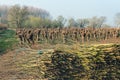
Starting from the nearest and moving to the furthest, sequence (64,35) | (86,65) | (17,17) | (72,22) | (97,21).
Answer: (86,65)
(64,35)
(17,17)
(72,22)
(97,21)

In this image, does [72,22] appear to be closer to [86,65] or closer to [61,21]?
[61,21]

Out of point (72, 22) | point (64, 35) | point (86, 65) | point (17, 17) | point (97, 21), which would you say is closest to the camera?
point (86, 65)

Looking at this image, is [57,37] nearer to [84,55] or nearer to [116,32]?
[116,32]

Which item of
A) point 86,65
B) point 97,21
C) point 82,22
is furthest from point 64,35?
point 97,21

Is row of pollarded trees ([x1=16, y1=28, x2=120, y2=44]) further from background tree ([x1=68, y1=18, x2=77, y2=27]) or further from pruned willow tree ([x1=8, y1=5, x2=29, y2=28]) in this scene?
pruned willow tree ([x1=8, y1=5, x2=29, y2=28])

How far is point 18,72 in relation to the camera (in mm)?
10375

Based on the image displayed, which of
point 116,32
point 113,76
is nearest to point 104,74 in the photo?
point 113,76

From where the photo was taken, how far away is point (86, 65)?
987 cm

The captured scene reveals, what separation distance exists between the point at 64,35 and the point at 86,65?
14225mm

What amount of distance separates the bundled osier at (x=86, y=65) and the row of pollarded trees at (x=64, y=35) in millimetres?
10421

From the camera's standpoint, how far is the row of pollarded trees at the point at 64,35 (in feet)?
69.7

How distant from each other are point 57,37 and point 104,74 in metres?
14.2

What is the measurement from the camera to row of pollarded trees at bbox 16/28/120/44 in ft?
69.7

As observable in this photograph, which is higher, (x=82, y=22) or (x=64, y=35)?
(x=82, y=22)
